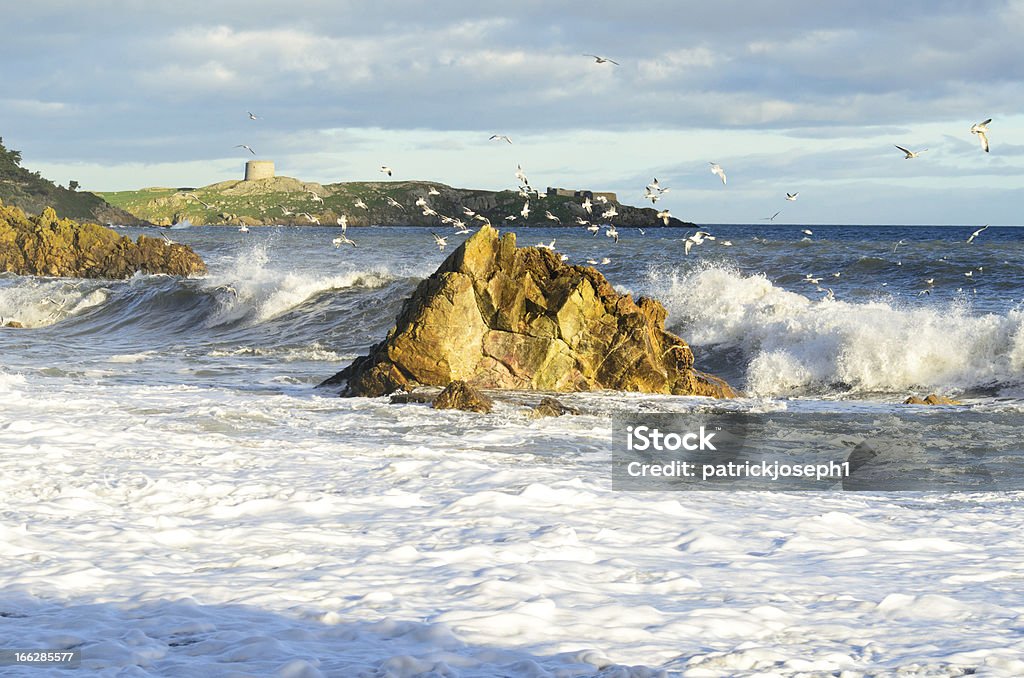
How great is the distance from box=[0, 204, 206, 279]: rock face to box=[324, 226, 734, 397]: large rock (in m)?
23.4

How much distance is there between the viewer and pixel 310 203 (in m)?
152

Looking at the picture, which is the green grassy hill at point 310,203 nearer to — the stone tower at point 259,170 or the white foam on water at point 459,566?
the stone tower at point 259,170

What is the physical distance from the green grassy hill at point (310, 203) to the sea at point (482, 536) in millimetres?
127847

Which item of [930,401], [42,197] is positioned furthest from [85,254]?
[42,197]

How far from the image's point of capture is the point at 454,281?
1210 cm

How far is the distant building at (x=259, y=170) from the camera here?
164250mm

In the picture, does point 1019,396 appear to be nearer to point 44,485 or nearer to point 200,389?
point 200,389

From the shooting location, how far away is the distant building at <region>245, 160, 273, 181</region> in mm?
164250

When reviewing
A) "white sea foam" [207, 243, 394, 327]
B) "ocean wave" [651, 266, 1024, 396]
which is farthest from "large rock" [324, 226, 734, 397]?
"white sea foam" [207, 243, 394, 327]

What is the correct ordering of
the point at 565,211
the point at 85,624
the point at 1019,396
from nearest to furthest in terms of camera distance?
the point at 85,624 < the point at 1019,396 < the point at 565,211

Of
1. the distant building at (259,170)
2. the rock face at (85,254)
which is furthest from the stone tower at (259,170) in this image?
the rock face at (85,254)

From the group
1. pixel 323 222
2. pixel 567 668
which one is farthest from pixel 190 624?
pixel 323 222

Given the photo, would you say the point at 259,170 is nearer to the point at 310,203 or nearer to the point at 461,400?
the point at 310,203

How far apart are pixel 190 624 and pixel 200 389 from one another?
8.39 metres
